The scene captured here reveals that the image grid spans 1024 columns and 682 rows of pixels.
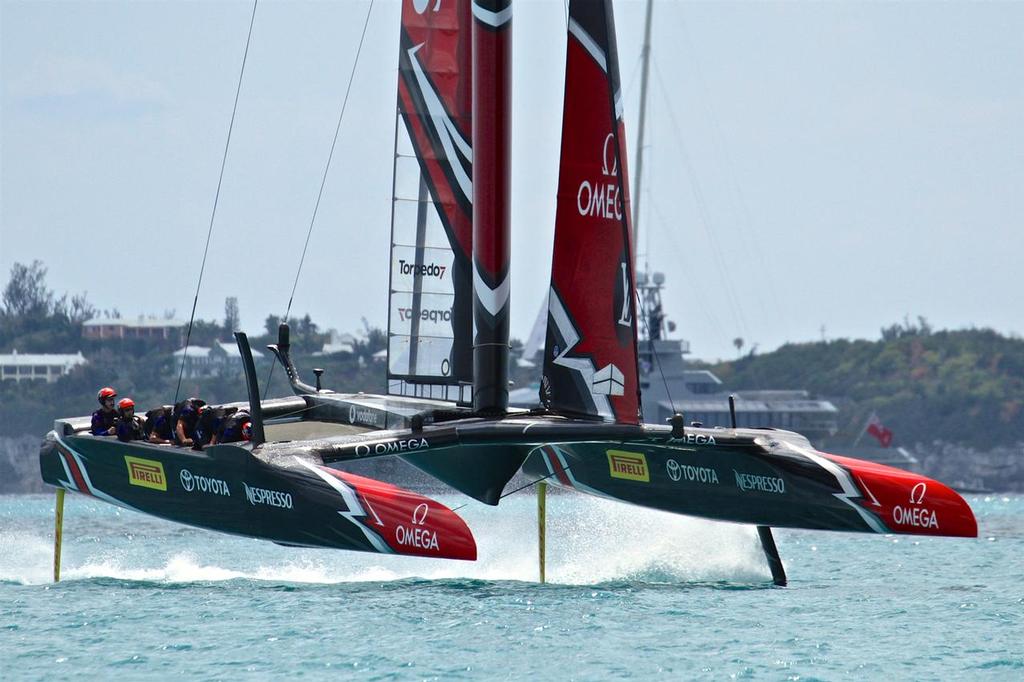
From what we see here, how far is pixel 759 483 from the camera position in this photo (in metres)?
12.0

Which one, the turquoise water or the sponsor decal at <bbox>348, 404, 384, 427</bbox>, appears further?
the sponsor decal at <bbox>348, 404, 384, 427</bbox>

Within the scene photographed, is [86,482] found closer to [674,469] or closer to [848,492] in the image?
[674,469]

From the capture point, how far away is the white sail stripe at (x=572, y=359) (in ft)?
39.1

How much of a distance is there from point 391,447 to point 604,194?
8.19ft

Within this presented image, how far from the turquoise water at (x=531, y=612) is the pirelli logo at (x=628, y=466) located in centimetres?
83

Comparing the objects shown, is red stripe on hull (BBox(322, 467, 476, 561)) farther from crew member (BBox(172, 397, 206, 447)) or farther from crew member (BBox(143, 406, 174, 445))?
crew member (BBox(143, 406, 174, 445))

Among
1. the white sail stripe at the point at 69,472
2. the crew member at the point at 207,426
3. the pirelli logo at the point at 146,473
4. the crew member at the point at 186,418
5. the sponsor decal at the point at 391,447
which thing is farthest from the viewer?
the white sail stripe at the point at 69,472

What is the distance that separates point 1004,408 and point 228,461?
80.6 meters

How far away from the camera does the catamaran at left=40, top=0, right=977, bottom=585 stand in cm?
1106

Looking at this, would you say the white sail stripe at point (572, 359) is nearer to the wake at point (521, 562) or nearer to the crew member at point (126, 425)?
the wake at point (521, 562)

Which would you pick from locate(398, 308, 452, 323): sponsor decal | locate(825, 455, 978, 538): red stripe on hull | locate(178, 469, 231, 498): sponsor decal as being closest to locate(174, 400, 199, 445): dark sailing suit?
locate(178, 469, 231, 498): sponsor decal

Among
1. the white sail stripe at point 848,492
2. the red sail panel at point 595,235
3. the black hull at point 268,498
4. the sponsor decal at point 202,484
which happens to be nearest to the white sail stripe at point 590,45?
the red sail panel at point 595,235

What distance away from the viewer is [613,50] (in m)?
11.9

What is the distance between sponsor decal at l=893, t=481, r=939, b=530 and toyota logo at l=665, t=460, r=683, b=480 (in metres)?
1.83
